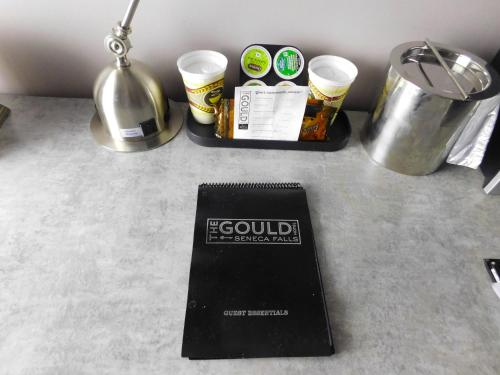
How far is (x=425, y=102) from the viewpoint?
0.55m

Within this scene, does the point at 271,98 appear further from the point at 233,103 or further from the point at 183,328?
the point at 183,328

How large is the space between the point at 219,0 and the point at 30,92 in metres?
0.50

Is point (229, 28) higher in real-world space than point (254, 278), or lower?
higher

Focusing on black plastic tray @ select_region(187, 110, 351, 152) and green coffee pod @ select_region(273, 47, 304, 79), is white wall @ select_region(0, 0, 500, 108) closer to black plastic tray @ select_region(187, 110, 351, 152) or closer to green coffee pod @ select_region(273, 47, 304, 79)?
green coffee pod @ select_region(273, 47, 304, 79)

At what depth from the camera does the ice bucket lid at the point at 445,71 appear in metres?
0.55

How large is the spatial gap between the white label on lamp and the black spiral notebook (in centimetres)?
18

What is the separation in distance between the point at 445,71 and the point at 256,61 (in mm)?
351

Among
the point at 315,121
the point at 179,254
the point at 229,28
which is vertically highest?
the point at 229,28

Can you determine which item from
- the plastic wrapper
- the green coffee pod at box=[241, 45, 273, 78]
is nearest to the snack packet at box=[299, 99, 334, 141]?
the green coffee pod at box=[241, 45, 273, 78]

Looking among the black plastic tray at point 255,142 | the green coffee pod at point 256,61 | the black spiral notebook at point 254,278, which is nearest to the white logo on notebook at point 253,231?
the black spiral notebook at point 254,278

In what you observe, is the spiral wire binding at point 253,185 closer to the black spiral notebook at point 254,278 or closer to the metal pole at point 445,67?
the black spiral notebook at point 254,278

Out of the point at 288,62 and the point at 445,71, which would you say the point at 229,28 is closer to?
the point at 288,62

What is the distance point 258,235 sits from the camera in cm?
53

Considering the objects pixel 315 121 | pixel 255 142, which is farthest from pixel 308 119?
pixel 255 142
